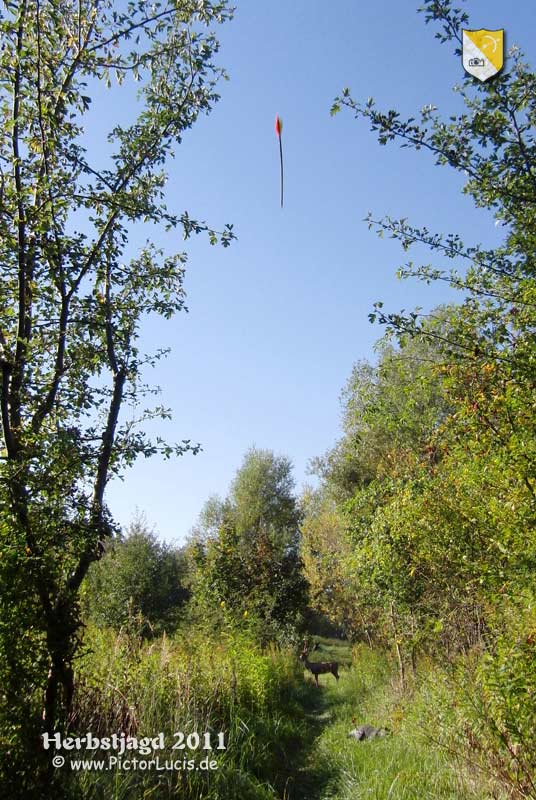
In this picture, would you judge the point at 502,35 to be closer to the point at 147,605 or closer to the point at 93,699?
the point at 93,699

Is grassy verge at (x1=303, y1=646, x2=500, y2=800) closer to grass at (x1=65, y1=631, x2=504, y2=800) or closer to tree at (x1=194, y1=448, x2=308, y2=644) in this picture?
grass at (x1=65, y1=631, x2=504, y2=800)

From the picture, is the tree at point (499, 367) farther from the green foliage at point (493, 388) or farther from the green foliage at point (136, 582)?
the green foliage at point (136, 582)

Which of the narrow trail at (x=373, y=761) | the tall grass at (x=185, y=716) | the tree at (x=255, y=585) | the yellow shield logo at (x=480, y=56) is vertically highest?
the yellow shield logo at (x=480, y=56)

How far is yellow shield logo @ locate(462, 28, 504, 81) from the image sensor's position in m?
3.31

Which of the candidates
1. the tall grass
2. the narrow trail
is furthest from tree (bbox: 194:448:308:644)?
the tall grass

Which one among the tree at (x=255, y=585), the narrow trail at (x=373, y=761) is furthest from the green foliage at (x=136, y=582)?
the narrow trail at (x=373, y=761)

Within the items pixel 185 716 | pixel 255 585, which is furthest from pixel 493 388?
pixel 255 585

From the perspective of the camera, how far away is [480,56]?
336 cm

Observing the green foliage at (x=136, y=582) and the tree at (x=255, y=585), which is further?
the green foliage at (x=136, y=582)

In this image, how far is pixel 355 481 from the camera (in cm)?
2217

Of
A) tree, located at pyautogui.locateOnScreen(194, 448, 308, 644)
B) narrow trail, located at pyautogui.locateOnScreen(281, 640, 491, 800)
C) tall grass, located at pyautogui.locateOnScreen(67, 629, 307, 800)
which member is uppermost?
tree, located at pyautogui.locateOnScreen(194, 448, 308, 644)

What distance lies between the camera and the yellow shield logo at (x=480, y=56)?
10.8ft

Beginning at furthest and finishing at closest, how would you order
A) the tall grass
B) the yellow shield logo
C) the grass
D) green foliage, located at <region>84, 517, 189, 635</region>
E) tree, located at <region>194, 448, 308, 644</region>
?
1. green foliage, located at <region>84, 517, 189, 635</region>
2. tree, located at <region>194, 448, 308, 644</region>
3. the grass
4. the tall grass
5. the yellow shield logo

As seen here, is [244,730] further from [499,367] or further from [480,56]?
[480,56]
